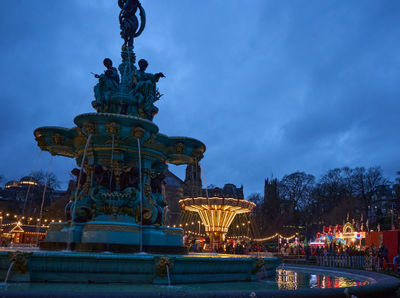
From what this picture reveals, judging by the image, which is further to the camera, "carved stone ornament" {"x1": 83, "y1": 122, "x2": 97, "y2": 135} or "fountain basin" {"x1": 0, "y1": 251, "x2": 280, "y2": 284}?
"carved stone ornament" {"x1": 83, "y1": 122, "x2": 97, "y2": 135}

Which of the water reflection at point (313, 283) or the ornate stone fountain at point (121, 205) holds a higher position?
the ornate stone fountain at point (121, 205)

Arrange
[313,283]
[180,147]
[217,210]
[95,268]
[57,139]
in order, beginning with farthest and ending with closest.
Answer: [217,210], [180,147], [57,139], [313,283], [95,268]

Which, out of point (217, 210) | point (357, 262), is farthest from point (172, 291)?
point (217, 210)

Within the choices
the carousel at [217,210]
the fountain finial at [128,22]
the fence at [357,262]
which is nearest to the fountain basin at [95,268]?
the fountain finial at [128,22]

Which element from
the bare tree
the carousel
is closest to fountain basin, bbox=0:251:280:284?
the carousel

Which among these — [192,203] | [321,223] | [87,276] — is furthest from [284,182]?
[87,276]

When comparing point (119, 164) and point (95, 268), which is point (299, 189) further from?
point (95, 268)

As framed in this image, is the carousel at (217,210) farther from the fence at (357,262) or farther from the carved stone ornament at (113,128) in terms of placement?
the carved stone ornament at (113,128)

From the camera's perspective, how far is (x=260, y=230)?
57938mm

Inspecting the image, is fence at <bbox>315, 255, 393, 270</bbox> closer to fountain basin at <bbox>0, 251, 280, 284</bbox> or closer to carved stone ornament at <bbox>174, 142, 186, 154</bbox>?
carved stone ornament at <bbox>174, 142, 186, 154</bbox>

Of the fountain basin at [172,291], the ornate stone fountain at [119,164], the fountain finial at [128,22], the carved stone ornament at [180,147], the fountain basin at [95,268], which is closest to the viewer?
the fountain basin at [172,291]

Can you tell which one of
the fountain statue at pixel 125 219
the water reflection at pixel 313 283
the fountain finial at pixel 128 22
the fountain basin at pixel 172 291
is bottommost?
the water reflection at pixel 313 283

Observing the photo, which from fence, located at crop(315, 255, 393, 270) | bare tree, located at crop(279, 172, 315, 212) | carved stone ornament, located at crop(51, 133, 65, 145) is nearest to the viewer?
carved stone ornament, located at crop(51, 133, 65, 145)

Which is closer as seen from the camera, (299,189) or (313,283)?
(313,283)
